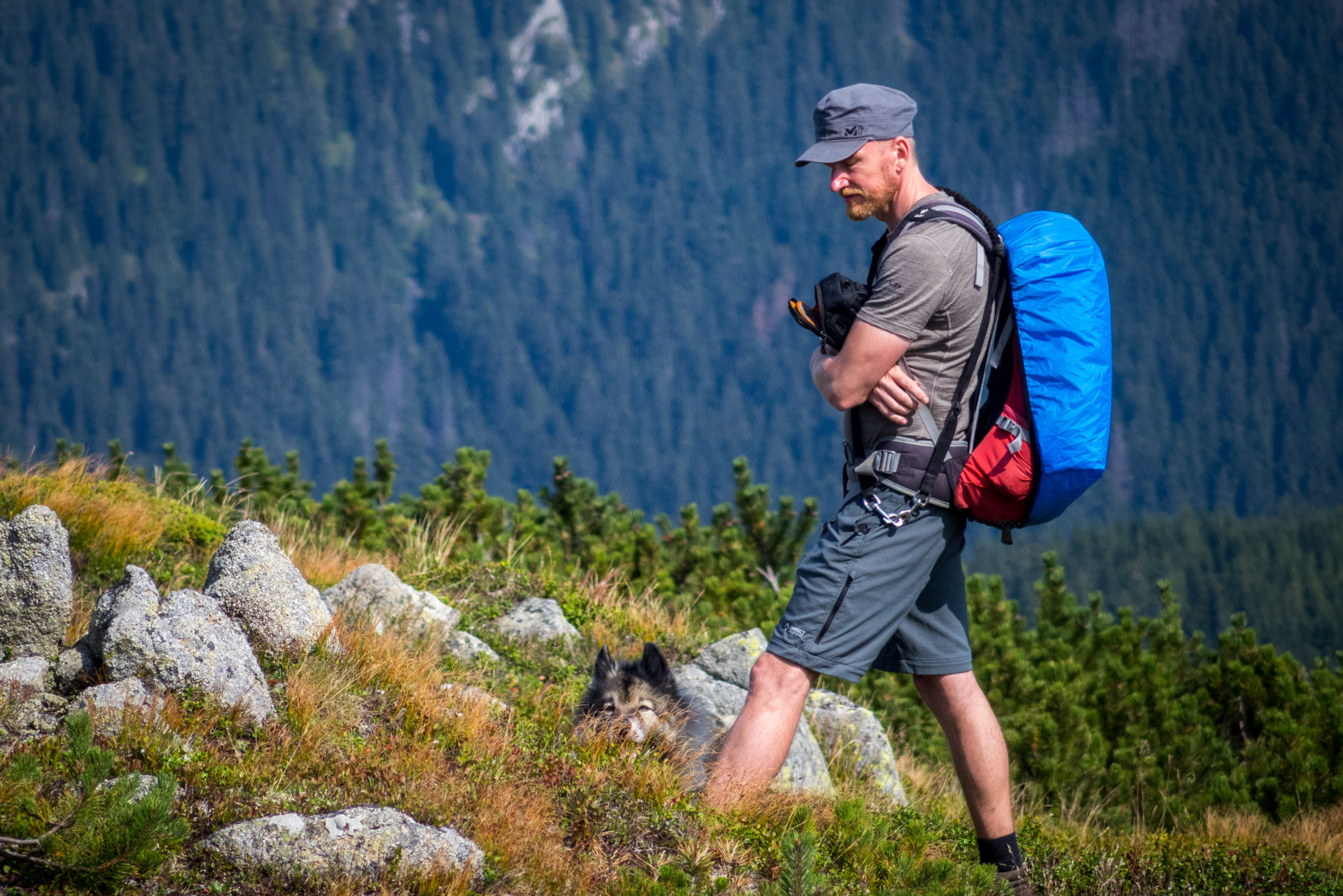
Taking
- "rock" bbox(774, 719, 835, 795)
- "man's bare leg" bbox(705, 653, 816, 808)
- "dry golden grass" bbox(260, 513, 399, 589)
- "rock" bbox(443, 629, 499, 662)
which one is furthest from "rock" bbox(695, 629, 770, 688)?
"man's bare leg" bbox(705, 653, 816, 808)

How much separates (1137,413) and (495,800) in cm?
3303

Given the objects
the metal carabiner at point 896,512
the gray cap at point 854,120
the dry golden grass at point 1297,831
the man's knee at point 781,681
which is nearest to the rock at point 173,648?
the man's knee at point 781,681

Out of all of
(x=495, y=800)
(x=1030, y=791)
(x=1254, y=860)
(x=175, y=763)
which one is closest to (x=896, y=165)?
(x=495, y=800)

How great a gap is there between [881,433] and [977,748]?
1174 millimetres

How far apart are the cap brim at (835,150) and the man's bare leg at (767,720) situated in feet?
5.47

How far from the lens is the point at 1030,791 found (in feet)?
25.4

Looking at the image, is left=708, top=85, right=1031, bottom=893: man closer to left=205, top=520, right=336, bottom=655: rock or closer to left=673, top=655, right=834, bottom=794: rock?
left=673, top=655, right=834, bottom=794: rock

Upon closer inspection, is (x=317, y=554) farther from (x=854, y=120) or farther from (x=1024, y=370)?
(x=1024, y=370)

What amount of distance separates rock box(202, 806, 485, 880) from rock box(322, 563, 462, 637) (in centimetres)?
202

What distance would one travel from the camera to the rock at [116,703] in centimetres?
359

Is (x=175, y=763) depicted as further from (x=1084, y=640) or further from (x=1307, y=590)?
(x=1307, y=590)

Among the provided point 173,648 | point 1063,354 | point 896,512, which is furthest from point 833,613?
point 173,648

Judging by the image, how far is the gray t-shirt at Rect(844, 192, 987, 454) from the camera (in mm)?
3232

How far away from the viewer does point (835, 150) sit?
338 cm
